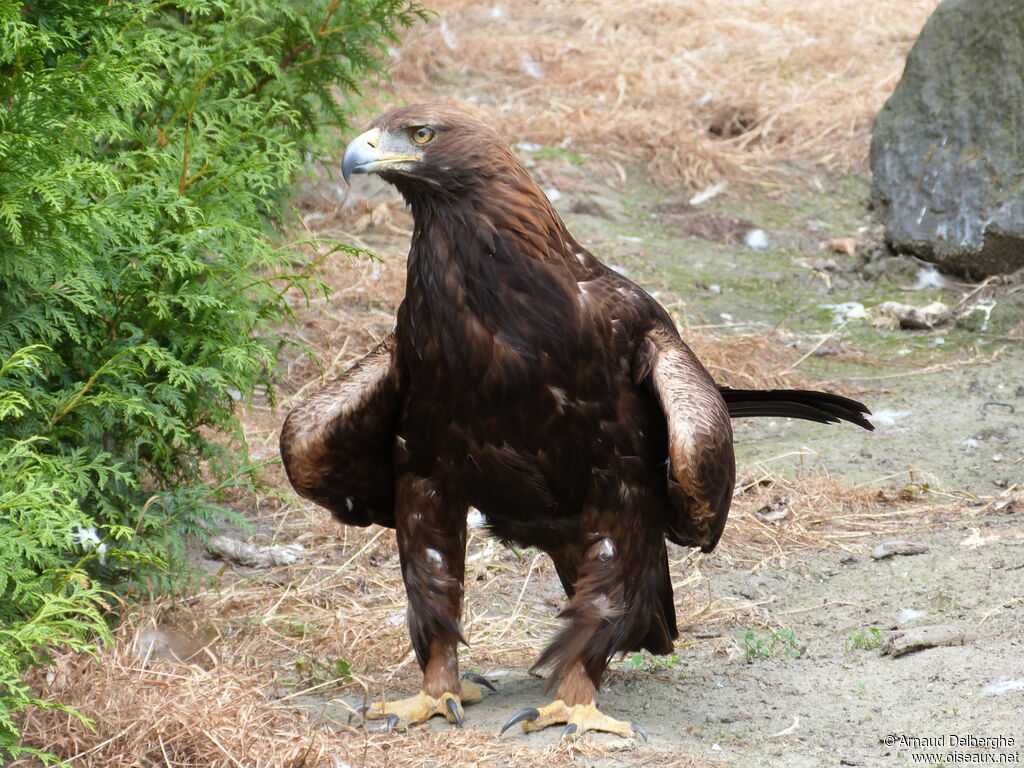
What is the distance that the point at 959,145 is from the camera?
8.22 m

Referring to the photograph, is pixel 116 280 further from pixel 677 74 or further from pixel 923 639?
pixel 677 74

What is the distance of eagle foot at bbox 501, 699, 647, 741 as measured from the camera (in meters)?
3.63

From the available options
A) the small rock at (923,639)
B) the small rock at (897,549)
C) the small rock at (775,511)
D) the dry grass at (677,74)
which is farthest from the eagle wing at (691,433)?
the dry grass at (677,74)

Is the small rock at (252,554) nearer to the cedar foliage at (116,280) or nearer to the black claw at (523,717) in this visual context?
the cedar foliage at (116,280)

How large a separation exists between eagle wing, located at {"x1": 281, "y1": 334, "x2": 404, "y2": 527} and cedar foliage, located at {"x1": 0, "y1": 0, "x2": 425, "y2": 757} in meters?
0.38

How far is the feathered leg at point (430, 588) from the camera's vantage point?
12.5ft

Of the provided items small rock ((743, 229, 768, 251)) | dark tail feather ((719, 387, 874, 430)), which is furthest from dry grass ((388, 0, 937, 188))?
dark tail feather ((719, 387, 874, 430))

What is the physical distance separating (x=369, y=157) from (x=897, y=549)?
2826 millimetres

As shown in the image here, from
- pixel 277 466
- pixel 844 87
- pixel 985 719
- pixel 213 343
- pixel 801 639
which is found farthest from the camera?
pixel 844 87

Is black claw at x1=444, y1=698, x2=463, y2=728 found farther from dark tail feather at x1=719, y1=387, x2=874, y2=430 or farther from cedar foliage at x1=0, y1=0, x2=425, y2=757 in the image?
dark tail feather at x1=719, y1=387, x2=874, y2=430

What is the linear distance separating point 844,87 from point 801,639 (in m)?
8.84

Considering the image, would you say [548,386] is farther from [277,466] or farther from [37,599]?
[277,466]

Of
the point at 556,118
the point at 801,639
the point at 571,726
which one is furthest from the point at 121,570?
the point at 556,118

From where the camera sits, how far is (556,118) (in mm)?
10914
